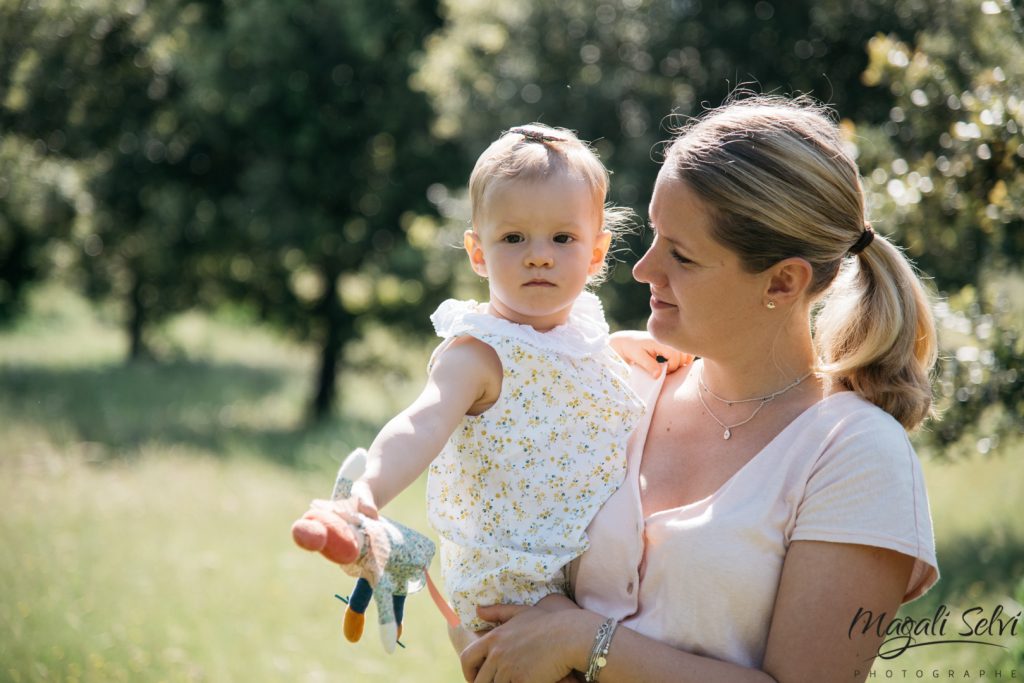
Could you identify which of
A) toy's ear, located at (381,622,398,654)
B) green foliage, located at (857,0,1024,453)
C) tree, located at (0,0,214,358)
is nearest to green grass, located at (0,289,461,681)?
tree, located at (0,0,214,358)

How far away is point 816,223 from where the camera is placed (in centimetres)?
215

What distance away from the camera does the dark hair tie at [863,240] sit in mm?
2248

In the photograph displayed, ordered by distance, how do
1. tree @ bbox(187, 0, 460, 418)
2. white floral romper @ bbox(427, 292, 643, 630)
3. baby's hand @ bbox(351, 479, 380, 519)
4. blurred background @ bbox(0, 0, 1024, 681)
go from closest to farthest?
baby's hand @ bbox(351, 479, 380, 519), white floral romper @ bbox(427, 292, 643, 630), blurred background @ bbox(0, 0, 1024, 681), tree @ bbox(187, 0, 460, 418)

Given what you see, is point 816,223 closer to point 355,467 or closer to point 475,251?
point 475,251

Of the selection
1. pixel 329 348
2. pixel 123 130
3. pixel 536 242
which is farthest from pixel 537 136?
pixel 123 130

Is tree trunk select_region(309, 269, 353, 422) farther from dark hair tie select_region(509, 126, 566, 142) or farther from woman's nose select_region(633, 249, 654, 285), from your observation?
woman's nose select_region(633, 249, 654, 285)

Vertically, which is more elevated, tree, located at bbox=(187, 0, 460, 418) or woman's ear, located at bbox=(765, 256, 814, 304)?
woman's ear, located at bbox=(765, 256, 814, 304)

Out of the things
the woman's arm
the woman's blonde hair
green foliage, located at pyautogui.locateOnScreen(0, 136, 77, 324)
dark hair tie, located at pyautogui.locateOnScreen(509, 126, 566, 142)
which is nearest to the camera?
the woman's arm

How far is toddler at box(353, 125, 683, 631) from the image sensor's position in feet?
7.29

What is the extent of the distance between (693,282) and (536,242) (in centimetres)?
38

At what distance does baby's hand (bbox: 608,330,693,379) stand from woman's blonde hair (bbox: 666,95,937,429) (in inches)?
18.2

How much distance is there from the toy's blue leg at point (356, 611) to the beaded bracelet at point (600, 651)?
51 cm

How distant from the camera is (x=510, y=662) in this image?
2.11m

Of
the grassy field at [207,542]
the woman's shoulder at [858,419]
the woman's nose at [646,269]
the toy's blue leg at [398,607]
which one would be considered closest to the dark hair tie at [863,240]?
the woman's shoulder at [858,419]
